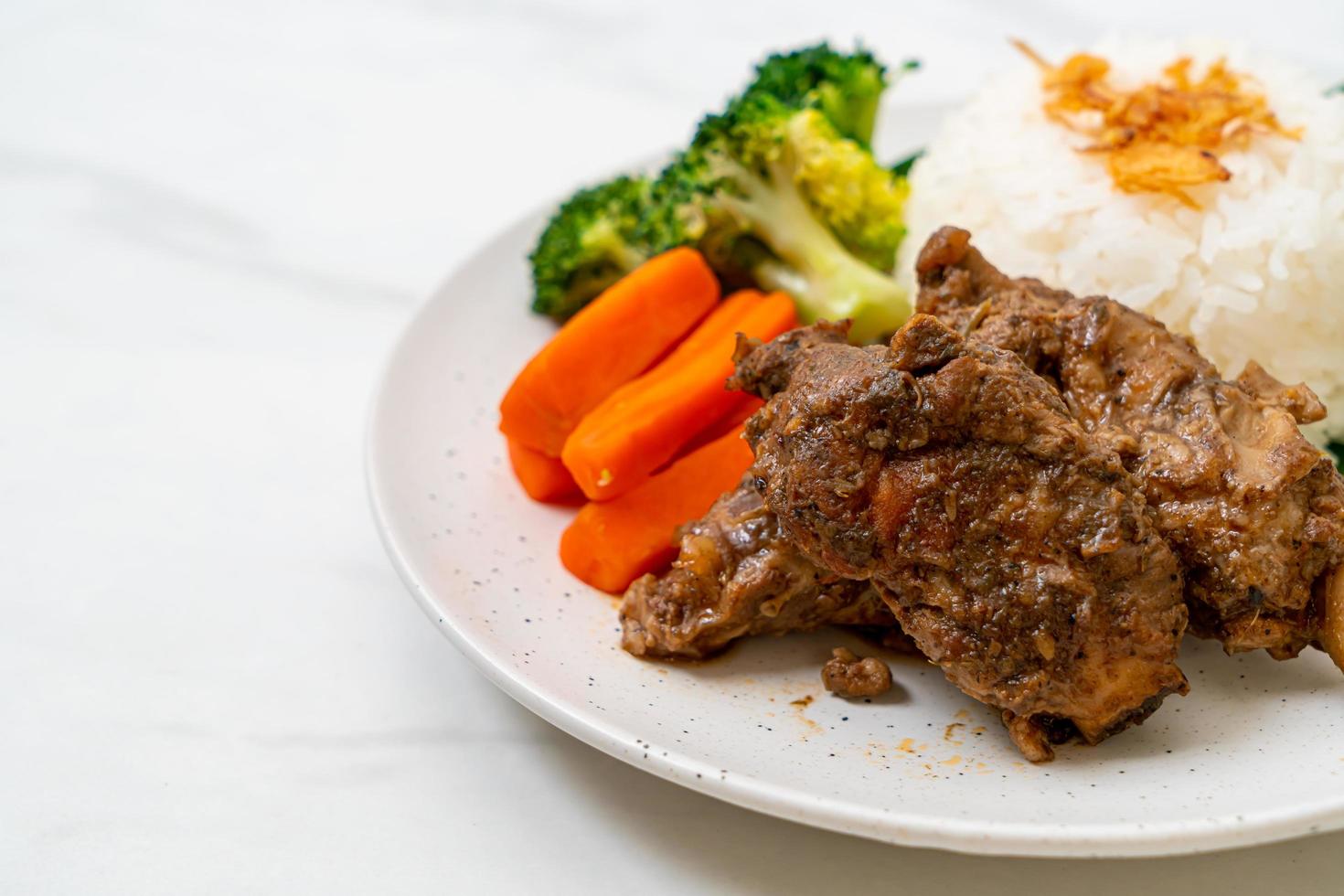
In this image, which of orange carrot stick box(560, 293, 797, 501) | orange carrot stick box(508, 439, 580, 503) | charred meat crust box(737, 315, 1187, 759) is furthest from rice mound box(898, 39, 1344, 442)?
orange carrot stick box(508, 439, 580, 503)

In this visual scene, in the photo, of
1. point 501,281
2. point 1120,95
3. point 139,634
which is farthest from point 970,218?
point 139,634

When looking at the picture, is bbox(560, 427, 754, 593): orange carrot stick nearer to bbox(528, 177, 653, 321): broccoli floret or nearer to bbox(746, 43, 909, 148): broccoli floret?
bbox(528, 177, 653, 321): broccoli floret

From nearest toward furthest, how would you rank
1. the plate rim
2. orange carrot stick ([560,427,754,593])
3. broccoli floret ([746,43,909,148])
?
the plate rim → orange carrot stick ([560,427,754,593]) → broccoli floret ([746,43,909,148])

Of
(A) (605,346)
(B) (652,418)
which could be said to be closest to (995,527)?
(B) (652,418)

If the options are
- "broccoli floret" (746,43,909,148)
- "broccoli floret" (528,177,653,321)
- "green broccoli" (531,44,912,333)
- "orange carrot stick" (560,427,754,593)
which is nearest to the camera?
"orange carrot stick" (560,427,754,593)

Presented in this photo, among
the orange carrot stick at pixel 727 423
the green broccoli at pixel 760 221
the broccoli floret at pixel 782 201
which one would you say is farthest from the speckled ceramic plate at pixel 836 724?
the broccoli floret at pixel 782 201

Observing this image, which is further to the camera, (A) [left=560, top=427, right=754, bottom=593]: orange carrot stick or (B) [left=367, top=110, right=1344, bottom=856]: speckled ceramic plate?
(A) [left=560, top=427, right=754, bottom=593]: orange carrot stick

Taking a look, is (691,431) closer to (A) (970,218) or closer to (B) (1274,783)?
(A) (970,218)
